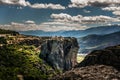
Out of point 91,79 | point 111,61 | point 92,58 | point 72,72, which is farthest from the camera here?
point 92,58

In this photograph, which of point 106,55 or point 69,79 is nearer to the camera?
point 69,79

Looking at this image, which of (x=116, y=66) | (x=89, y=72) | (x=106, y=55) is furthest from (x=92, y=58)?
(x=89, y=72)

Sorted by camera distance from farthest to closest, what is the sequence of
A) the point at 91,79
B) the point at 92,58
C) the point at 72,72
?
the point at 92,58, the point at 72,72, the point at 91,79

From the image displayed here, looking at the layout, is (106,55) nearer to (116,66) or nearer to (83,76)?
(116,66)

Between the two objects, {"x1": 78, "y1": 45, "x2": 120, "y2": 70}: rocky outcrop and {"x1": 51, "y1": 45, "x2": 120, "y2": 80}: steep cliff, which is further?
{"x1": 78, "y1": 45, "x2": 120, "y2": 70}: rocky outcrop

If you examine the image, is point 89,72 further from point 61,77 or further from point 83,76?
point 61,77

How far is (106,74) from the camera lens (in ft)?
79.4

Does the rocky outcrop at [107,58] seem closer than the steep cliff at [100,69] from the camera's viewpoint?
No

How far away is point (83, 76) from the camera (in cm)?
2434

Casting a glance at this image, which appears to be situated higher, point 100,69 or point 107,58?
point 107,58

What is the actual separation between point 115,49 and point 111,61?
2.72 meters

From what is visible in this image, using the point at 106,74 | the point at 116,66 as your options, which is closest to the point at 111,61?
the point at 116,66

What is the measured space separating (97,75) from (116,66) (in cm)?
370

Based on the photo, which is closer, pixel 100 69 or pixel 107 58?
pixel 100 69
